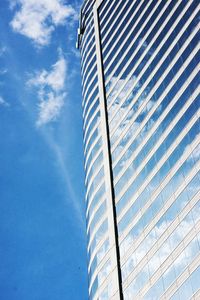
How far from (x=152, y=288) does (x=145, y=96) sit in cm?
2355

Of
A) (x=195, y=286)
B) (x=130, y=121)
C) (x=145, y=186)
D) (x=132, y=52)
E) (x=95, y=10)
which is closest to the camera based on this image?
(x=195, y=286)

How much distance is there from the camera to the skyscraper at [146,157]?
3909 cm

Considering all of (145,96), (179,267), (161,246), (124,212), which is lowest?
(179,267)

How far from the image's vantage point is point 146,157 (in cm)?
4631

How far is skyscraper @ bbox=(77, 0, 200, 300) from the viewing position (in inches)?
1539

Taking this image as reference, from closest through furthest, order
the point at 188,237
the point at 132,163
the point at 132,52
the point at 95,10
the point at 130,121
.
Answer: the point at 188,237 → the point at 132,163 → the point at 130,121 → the point at 132,52 → the point at 95,10

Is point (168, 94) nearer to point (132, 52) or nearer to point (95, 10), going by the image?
point (132, 52)


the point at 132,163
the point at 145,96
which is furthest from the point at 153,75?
the point at 132,163

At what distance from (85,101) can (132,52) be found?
1174 centimetres

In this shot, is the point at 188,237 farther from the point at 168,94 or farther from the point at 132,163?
the point at 168,94

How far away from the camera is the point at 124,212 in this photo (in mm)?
46281

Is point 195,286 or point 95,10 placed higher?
A: point 95,10

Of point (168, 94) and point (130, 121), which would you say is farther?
point (130, 121)

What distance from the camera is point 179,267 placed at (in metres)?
37.2
